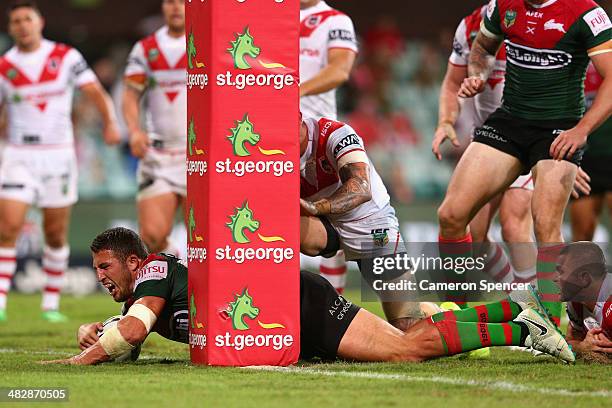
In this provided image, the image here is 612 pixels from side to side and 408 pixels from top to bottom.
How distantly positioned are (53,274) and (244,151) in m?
5.88

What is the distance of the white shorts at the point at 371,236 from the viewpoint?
776cm

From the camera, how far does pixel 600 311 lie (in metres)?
7.06

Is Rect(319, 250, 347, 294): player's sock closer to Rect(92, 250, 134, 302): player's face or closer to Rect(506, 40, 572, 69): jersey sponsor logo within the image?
Rect(506, 40, 572, 69): jersey sponsor logo

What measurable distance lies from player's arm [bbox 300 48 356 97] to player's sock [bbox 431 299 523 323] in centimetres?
330

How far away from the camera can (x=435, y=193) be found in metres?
18.5

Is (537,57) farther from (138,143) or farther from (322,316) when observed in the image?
(138,143)

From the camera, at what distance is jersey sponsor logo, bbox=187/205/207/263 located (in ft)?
21.8

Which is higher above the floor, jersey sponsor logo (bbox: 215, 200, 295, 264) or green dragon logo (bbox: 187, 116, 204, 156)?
green dragon logo (bbox: 187, 116, 204, 156)

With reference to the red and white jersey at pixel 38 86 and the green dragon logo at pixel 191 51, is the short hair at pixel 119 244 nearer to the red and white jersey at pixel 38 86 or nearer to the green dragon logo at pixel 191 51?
the green dragon logo at pixel 191 51

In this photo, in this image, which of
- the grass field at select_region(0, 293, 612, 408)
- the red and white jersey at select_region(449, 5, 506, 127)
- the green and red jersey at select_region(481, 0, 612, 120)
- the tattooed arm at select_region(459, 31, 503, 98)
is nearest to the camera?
the grass field at select_region(0, 293, 612, 408)

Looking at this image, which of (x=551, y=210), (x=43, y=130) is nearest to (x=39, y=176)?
(x=43, y=130)

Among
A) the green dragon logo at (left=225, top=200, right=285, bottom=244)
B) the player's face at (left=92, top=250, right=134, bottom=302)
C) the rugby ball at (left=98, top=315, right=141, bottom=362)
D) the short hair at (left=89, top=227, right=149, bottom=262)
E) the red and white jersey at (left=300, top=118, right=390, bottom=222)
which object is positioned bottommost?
the rugby ball at (left=98, top=315, right=141, bottom=362)

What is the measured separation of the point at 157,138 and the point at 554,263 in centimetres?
490

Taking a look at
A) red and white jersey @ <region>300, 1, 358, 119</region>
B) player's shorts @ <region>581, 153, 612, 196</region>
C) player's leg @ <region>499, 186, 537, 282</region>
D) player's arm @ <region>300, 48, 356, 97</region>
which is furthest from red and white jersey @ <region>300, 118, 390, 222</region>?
player's shorts @ <region>581, 153, 612, 196</region>
